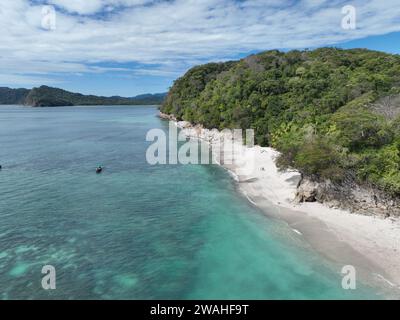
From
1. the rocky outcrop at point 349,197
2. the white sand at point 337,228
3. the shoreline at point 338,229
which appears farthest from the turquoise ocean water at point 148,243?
the rocky outcrop at point 349,197

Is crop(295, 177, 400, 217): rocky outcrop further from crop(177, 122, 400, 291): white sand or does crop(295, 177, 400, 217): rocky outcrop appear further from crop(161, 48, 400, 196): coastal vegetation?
crop(177, 122, 400, 291): white sand

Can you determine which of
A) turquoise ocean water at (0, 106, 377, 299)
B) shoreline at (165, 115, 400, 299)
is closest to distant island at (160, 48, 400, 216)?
shoreline at (165, 115, 400, 299)

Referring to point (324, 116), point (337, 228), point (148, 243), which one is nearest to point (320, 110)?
point (324, 116)

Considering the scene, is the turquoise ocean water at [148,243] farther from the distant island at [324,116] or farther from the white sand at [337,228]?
the distant island at [324,116]

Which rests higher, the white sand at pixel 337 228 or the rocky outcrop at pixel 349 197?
the rocky outcrop at pixel 349 197

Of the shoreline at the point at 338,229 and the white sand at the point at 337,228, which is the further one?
the white sand at the point at 337,228

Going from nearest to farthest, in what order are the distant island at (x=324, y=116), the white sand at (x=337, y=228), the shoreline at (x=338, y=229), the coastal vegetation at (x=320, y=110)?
the shoreline at (x=338, y=229) → the white sand at (x=337, y=228) → the distant island at (x=324, y=116) → the coastal vegetation at (x=320, y=110)

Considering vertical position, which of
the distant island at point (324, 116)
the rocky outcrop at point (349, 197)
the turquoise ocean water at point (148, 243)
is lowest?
the turquoise ocean water at point (148, 243)

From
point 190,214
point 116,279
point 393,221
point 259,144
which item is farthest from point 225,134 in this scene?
point 116,279

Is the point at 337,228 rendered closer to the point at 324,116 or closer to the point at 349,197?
the point at 349,197
